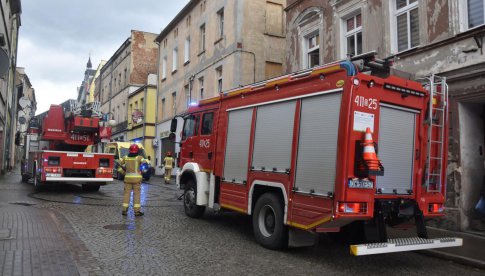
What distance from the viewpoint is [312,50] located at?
14.5 metres

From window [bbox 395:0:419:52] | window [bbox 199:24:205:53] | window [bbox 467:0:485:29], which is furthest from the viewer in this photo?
window [bbox 199:24:205:53]

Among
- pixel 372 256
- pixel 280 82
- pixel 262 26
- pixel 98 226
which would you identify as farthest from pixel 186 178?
pixel 262 26

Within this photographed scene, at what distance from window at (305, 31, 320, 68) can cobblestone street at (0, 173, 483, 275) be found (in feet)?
21.9

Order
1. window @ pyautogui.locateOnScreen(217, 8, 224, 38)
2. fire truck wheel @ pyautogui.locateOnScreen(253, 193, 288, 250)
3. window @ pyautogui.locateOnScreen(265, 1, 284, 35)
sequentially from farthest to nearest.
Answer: window @ pyautogui.locateOnScreen(217, 8, 224, 38) → window @ pyautogui.locateOnScreen(265, 1, 284, 35) → fire truck wheel @ pyautogui.locateOnScreen(253, 193, 288, 250)

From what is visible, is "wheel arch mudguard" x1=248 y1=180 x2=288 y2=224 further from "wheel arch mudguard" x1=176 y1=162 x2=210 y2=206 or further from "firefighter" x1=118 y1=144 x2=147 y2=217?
"firefighter" x1=118 y1=144 x2=147 y2=217

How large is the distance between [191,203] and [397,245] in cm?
520

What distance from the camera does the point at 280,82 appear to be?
7.18 m

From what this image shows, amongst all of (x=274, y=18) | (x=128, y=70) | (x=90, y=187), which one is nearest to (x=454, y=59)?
(x=90, y=187)

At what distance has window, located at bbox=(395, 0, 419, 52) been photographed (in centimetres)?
1045

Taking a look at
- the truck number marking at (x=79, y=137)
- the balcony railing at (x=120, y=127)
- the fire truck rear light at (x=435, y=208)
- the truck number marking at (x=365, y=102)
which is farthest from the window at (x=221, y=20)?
the balcony railing at (x=120, y=127)

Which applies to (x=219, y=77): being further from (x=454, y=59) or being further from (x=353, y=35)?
(x=454, y=59)

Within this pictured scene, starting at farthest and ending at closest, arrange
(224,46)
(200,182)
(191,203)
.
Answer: (224,46)
(191,203)
(200,182)

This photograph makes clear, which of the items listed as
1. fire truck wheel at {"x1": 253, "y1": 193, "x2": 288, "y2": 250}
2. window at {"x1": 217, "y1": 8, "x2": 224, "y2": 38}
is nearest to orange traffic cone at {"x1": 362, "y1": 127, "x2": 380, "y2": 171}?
fire truck wheel at {"x1": 253, "y1": 193, "x2": 288, "y2": 250}

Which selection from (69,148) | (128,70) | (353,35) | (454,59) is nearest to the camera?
(454,59)
